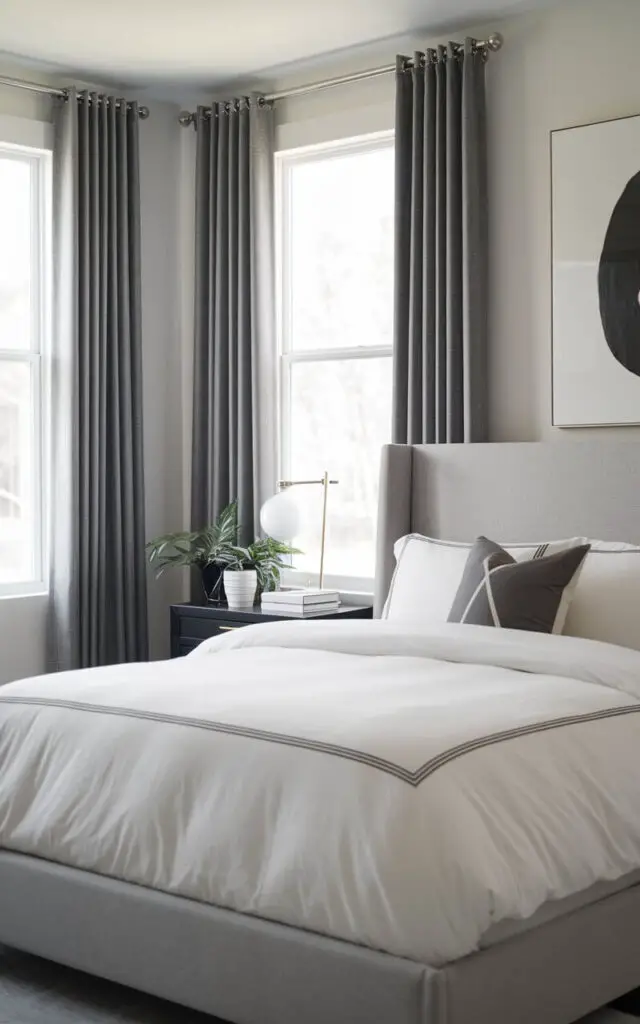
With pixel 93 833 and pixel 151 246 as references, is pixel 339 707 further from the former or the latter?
pixel 151 246

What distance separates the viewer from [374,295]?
17.2ft

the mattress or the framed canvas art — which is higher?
the framed canvas art

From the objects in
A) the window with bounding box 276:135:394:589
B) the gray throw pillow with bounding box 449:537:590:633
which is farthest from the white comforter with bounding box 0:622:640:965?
the window with bounding box 276:135:394:589

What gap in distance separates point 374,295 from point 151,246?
3.55 ft

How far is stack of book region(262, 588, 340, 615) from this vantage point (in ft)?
16.1

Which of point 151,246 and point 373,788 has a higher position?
point 151,246

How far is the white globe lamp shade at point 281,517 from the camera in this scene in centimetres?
506

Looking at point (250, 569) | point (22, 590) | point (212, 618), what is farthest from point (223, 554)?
point (22, 590)

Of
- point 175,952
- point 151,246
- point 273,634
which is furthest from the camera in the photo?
point 151,246

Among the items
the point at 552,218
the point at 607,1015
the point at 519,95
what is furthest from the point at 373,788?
the point at 519,95

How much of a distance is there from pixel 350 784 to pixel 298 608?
8.23ft

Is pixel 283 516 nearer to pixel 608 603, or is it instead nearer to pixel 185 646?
pixel 185 646

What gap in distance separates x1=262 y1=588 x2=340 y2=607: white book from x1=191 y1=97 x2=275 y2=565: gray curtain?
0.49 m

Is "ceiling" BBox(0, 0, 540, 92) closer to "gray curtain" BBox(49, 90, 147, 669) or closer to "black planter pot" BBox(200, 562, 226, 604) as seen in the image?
"gray curtain" BBox(49, 90, 147, 669)
